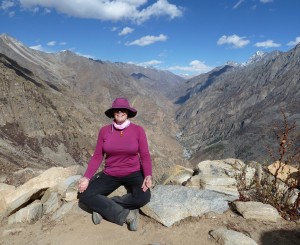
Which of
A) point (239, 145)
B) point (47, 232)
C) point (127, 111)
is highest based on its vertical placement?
point (127, 111)

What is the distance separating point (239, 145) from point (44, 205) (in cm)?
18872

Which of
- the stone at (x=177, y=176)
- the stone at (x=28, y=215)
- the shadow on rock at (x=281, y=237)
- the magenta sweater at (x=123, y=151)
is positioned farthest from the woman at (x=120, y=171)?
the stone at (x=177, y=176)

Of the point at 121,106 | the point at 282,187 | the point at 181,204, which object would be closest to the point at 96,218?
the point at 181,204

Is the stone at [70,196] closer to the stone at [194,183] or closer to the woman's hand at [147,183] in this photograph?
the woman's hand at [147,183]

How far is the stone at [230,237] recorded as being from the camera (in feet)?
21.2

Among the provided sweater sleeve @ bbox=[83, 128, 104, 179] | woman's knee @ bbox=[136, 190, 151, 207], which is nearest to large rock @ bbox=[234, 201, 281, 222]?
woman's knee @ bbox=[136, 190, 151, 207]

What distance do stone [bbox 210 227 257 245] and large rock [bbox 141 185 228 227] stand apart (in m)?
0.85

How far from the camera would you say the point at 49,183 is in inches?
406

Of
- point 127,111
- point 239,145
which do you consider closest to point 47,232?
point 127,111

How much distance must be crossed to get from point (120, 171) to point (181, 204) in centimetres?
144

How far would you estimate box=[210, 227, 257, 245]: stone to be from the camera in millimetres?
6453

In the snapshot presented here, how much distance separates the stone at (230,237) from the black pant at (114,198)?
5.49 ft

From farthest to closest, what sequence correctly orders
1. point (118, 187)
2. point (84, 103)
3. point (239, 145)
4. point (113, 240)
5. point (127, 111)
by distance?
point (239, 145), point (84, 103), point (118, 187), point (127, 111), point (113, 240)

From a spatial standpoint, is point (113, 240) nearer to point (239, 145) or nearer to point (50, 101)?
point (50, 101)
